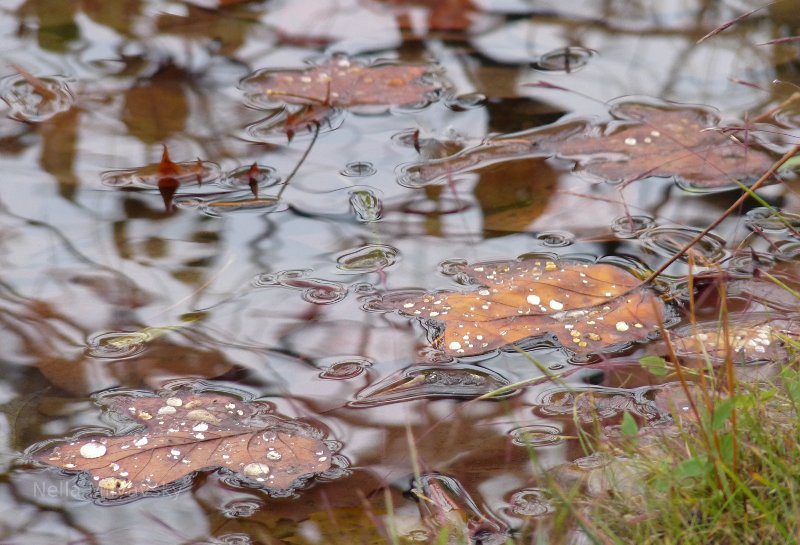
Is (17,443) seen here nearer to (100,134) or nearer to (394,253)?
(394,253)

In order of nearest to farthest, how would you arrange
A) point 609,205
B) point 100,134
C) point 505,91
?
1. point 609,205
2. point 100,134
3. point 505,91

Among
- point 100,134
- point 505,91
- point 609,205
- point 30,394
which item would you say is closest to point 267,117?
point 100,134

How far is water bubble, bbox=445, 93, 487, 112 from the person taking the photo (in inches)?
111

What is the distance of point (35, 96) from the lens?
2797 millimetres

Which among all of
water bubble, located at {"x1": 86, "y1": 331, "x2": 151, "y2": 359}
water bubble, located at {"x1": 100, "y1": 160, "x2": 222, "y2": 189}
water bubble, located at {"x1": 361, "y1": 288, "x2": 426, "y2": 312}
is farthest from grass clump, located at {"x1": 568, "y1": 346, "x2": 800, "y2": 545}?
water bubble, located at {"x1": 100, "y1": 160, "x2": 222, "y2": 189}

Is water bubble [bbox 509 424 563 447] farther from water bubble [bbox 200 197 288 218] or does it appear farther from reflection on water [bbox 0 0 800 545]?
water bubble [bbox 200 197 288 218]

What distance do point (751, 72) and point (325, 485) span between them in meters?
2.06

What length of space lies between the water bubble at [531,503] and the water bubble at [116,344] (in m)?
0.82

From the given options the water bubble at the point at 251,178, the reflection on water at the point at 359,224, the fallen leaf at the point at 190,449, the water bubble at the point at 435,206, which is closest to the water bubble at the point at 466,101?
the reflection on water at the point at 359,224

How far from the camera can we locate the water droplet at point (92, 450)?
1.66 meters

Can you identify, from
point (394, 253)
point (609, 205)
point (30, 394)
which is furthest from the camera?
point (609, 205)

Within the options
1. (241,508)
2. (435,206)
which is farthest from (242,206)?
(241,508)

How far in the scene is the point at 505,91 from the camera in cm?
288

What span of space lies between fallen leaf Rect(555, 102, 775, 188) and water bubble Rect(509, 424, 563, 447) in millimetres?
852
